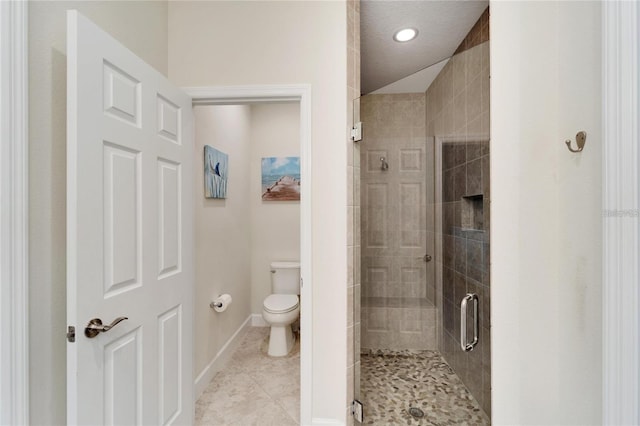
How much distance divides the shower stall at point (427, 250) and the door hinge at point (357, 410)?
3cm

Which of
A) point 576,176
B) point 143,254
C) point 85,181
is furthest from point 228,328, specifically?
point 576,176

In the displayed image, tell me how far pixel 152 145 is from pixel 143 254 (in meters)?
0.50

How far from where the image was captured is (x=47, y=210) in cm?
99

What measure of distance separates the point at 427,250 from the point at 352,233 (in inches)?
15.9

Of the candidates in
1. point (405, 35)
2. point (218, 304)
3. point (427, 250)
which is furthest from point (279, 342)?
point (405, 35)

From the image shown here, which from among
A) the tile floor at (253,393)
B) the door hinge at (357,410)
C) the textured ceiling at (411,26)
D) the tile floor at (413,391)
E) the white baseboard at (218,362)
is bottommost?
the tile floor at (253,393)

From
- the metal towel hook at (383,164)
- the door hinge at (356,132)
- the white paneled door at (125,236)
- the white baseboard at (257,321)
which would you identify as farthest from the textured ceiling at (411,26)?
the white baseboard at (257,321)

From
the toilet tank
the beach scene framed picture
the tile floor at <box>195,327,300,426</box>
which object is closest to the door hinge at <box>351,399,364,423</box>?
the tile floor at <box>195,327,300,426</box>

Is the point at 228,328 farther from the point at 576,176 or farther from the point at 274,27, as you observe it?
the point at 576,176

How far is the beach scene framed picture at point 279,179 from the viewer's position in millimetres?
3250

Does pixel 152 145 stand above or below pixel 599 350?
above

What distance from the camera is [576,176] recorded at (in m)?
0.88

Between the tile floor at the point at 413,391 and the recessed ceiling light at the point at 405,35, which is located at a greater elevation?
the recessed ceiling light at the point at 405,35

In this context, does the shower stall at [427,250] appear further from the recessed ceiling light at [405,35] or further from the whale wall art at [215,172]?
the whale wall art at [215,172]
